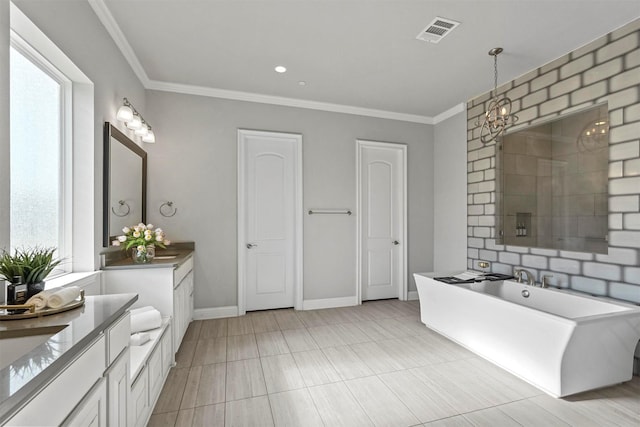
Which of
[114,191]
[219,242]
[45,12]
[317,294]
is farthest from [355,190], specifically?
[45,12]

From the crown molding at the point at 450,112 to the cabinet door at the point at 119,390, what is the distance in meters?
4.31

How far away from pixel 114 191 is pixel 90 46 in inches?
41.8

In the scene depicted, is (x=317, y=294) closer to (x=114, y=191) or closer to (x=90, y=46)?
(x=114, y=191)

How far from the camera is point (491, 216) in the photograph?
363 cm

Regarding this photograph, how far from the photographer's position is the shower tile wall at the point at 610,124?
2367 millimetres

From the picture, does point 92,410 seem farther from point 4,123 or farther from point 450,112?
point 450,112

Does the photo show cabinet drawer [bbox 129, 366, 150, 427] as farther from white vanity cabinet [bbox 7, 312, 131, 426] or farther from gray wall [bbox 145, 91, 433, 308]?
gray wall [bbox 145, 91, 433, 308]

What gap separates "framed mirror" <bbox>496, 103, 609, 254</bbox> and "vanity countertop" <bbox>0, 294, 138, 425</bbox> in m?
3.50

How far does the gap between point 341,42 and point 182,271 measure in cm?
248

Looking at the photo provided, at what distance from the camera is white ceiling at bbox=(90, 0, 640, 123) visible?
7.27 feet

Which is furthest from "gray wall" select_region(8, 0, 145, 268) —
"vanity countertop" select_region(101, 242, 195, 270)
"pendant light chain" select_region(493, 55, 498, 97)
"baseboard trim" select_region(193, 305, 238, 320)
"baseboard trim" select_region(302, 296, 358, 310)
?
"pendant light chain" select_region(493, 55, 498, 97)

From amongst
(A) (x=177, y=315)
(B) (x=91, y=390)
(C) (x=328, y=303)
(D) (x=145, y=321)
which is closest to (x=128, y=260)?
(A) (x=177, y=315)

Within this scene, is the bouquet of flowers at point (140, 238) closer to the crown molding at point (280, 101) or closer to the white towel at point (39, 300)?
the white towel at point (39, 300)

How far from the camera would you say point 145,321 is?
2.07 m
